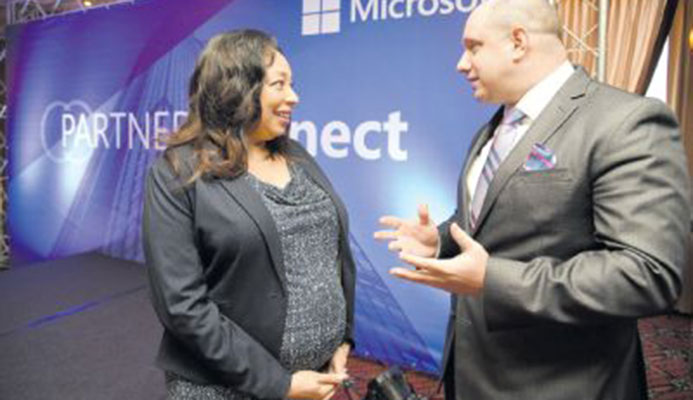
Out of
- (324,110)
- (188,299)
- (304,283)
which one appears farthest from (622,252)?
(324,110)

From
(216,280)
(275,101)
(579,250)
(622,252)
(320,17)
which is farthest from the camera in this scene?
(320,17)

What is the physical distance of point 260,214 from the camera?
1.49 metres

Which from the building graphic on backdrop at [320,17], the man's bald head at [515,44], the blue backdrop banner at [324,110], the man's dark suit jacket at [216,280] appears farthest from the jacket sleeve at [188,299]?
the building graphic on backdrop at [320,17]

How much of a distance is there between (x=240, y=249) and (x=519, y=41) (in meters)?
0.81

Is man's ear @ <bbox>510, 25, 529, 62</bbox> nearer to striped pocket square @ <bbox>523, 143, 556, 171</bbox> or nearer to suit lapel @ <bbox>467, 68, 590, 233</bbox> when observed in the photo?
suit lapel @ <bbox>467, 68, 590, 233</bbox>

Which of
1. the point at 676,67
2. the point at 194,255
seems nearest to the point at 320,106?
the point at 194,255

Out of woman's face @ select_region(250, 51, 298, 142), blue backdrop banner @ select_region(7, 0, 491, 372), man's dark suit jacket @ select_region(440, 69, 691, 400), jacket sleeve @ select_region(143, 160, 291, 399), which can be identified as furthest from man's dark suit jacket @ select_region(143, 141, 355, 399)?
blue backdrop banner @ select_region(7, 0, 491, 372)

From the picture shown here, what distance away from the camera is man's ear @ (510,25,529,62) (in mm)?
1279

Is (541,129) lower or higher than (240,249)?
higher

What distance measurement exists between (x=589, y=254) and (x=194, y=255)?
2.94 feet

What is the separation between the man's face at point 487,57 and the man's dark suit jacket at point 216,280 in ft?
2.02

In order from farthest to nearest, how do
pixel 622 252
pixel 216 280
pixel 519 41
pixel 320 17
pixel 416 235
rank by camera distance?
pixel 320 17, pixel 216 280, pixel 416 235, pixel 519 41, pixel 622 252

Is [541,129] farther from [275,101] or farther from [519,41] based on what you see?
[275,101]

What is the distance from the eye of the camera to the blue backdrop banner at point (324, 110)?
344cm
